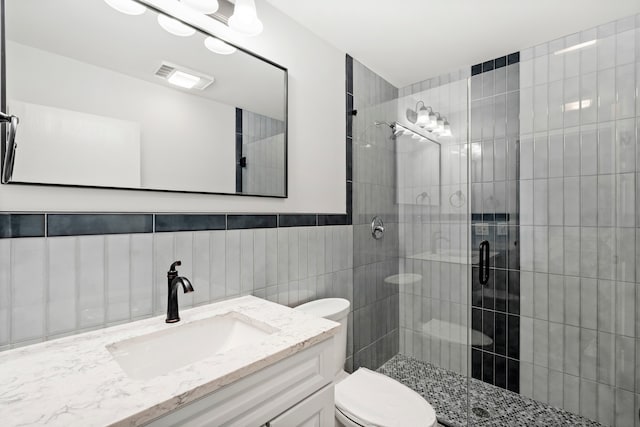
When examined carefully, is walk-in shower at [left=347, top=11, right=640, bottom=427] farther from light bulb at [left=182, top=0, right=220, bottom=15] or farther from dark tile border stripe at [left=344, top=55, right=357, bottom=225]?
light bulb at [left=182, top=0, right=220, bottom=15]

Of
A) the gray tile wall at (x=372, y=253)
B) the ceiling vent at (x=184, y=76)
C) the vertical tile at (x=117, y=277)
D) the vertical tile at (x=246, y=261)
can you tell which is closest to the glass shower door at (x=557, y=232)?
the gray tile wall at (x=372, y=253)

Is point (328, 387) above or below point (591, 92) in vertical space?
below

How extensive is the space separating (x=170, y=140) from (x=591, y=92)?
2306 mm

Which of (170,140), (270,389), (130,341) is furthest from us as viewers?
(170,140)

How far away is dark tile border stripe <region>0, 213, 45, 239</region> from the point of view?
0.89 meters

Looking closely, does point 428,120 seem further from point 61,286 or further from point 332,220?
point 61,286

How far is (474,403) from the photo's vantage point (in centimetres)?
193

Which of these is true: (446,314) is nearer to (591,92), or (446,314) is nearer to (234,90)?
(591,92)

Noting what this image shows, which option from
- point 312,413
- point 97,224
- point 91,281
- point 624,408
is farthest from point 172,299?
→ point 624,408

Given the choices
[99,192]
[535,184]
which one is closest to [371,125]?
[535,184]

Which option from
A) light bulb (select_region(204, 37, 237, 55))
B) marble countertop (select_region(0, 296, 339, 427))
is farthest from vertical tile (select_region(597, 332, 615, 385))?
light bulb (select_region(204, 37, 237, 55))

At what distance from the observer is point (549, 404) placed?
1.90m

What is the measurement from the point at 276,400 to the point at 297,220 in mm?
986

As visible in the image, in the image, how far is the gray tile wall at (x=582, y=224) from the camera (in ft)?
5.28
